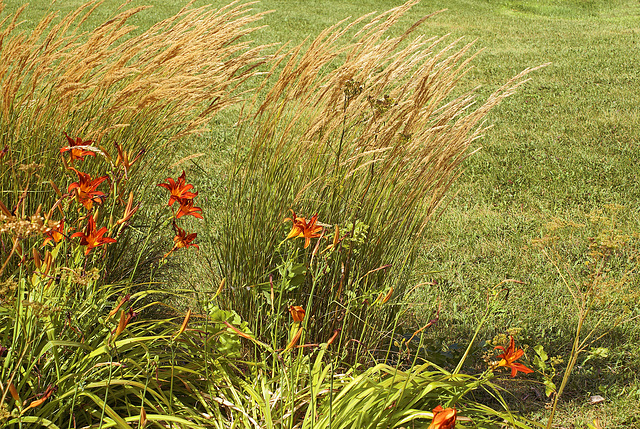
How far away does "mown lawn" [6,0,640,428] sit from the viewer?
9.26 feet

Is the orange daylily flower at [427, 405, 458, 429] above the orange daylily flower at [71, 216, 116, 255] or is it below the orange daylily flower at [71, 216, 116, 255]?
below

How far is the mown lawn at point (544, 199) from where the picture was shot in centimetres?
282

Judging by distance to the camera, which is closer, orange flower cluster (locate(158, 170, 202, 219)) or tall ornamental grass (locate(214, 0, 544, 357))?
orange flower cluster (locate(158, 170, 202, 219))

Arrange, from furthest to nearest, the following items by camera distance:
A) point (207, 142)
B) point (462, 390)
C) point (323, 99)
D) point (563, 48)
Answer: point (563, 48) → point (207, 142) → point (323, 99) → point (462, 390)

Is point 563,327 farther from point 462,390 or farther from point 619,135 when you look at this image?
point 619,135

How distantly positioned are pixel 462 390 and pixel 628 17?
16.7m

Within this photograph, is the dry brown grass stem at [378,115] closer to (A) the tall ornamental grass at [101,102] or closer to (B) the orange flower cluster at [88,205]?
(A) the tall ornamental grass at [101,102]

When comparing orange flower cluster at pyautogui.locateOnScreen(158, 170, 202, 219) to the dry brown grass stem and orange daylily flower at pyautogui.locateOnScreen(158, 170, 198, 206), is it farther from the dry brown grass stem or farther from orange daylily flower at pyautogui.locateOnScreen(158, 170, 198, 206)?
the dry brown grass stem

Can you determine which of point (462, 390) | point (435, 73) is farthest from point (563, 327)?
point (435, 73)

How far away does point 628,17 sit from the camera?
15406 mm

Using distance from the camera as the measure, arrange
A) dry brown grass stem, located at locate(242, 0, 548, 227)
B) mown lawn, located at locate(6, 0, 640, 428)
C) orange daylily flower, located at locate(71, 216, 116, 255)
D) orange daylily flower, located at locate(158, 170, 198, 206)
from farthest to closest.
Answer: mown lawn, located at locate(6, 0, 640, 428) < dry brown grass stem, located at locate(242, 0, 548, 227) < orange daylily flower, located at locate(158, 170, 198, 206) < orange daylily flower, located at locate(71, 216, 116, 255)

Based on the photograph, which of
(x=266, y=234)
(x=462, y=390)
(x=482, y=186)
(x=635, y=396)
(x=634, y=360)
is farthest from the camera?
(x=482, y=186)

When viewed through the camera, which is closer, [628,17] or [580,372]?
[580,372]

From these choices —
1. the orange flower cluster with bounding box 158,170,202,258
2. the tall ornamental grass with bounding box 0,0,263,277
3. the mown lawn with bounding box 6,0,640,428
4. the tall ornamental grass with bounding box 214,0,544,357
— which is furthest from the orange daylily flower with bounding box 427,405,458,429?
the tall ornamental grass with bounding box 0,0,263,277
